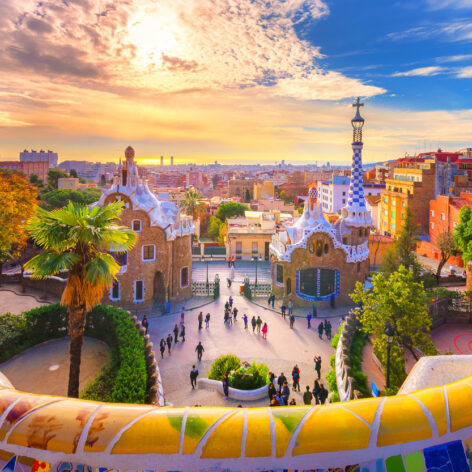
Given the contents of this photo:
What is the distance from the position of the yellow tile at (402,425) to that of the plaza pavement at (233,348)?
1241 cm

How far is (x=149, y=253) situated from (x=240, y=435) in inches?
1010

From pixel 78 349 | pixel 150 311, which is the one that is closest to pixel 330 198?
pixel 150 311

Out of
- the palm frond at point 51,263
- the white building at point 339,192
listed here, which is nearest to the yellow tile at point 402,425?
the palm frond at point 51,263

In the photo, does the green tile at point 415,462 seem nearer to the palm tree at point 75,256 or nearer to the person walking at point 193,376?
the palm tree at point 75,256

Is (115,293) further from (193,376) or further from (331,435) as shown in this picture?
(331,435)

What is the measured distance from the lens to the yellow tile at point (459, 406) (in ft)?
16.5

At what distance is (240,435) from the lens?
16.2 ft

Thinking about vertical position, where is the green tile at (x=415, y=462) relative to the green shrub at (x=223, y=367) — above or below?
above

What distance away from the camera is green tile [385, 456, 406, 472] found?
487cm

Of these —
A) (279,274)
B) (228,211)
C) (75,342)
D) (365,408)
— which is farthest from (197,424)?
(228,211)

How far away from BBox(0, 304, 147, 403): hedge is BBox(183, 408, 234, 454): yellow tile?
8937mm

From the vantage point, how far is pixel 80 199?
2564 inches

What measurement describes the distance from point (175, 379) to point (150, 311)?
10921mm

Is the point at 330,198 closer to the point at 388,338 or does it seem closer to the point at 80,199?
the point at 80,199
